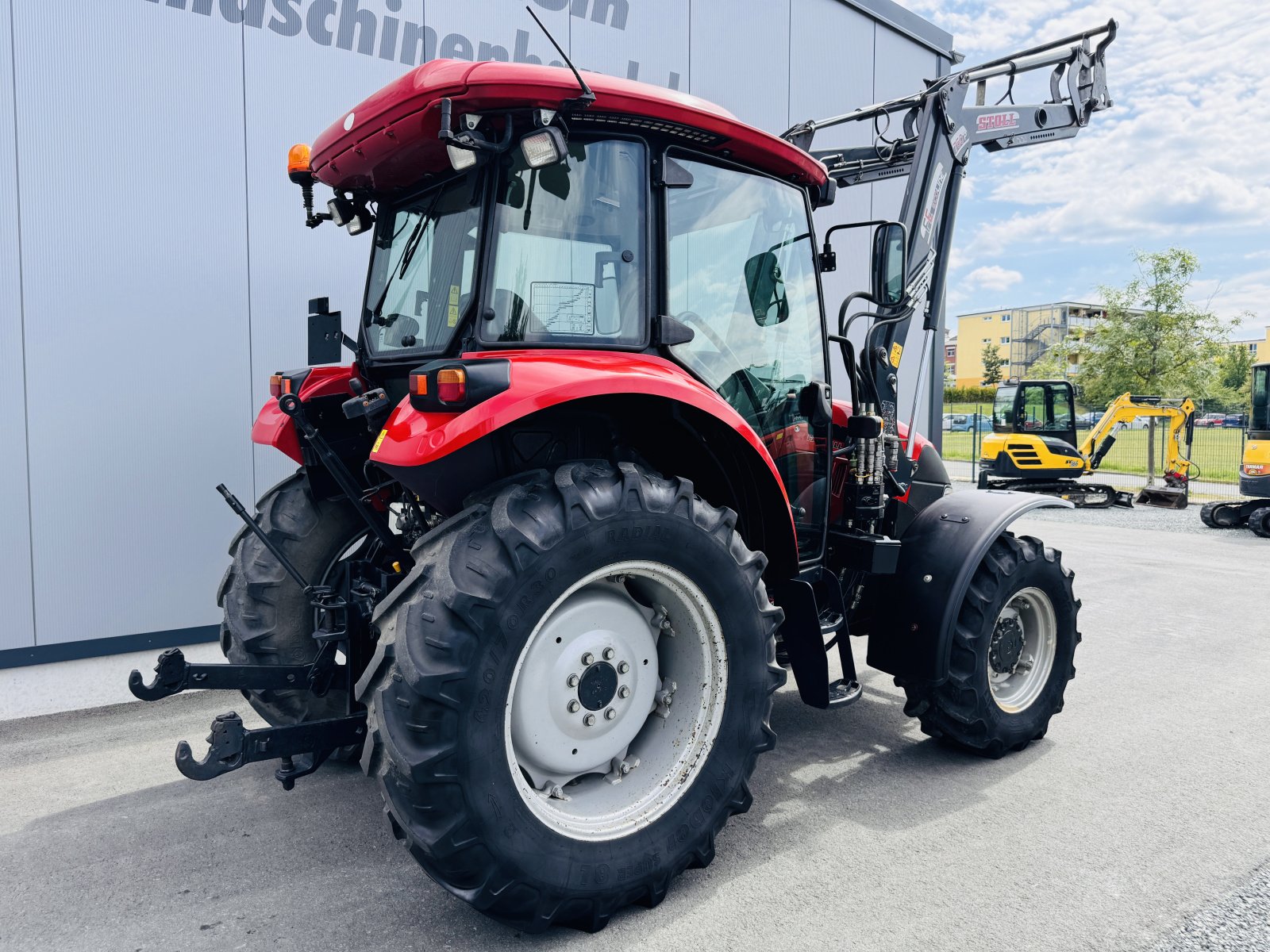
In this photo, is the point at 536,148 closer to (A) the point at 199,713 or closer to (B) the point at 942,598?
(B) the point at 942,598

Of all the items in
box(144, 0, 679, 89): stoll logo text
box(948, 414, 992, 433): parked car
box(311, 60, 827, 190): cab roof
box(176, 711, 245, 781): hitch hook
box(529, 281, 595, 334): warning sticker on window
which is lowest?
box(176, 711, 245, 781): hitch hook

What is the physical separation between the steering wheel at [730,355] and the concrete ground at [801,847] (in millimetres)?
1614

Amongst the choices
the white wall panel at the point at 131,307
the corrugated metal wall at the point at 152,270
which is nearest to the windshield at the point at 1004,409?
the corrugated metal wall at the point at 152,270

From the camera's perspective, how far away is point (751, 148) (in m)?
3.27

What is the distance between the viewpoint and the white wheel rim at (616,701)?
105 inches

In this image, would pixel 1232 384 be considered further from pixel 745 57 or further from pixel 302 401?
pixel 302 401

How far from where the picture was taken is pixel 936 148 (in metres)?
4.05

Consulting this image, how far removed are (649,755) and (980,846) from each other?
1269 millimetres

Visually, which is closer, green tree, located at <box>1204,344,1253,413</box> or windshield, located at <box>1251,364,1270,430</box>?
Result: windshield, located at <box>1251,364,1270,430</box>

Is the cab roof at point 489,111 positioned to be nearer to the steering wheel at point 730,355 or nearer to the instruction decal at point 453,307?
the instruction decal at point 453,307

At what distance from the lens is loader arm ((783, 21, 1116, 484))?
3.88 metres

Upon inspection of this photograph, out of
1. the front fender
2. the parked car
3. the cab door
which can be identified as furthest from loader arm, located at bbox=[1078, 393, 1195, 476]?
the parked car

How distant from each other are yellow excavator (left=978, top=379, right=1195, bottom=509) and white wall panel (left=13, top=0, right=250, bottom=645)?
1409 cm

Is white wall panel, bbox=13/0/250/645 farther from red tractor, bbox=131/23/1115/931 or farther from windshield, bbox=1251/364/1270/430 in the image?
windshield, bbox=1251/364/1270/430
